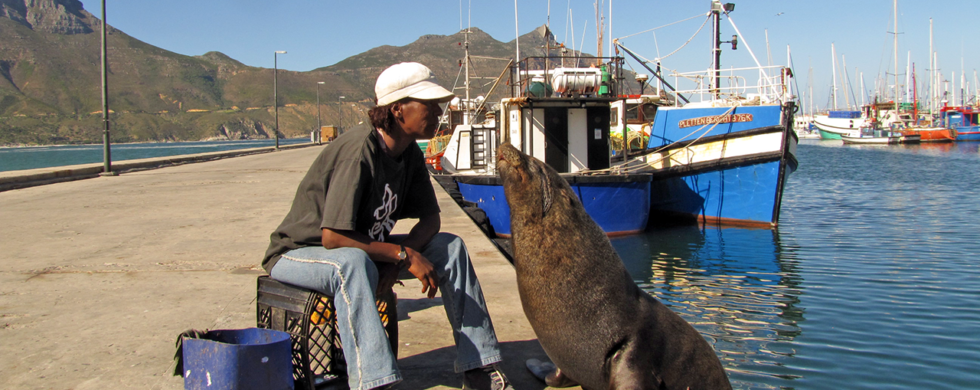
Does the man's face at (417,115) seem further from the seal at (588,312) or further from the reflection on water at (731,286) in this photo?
the reflection on water at (731,286)

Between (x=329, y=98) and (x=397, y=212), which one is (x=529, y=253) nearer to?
(x=397, y=212)

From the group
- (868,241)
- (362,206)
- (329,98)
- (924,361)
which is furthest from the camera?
(329,98)

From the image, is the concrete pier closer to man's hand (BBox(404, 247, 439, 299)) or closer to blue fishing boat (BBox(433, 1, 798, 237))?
man's hand (BBox(404, 247, 439, 299))

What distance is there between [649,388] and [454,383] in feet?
2.83

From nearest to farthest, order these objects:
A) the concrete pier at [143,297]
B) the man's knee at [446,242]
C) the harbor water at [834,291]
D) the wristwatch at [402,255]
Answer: the wristwatch at [402,255]
the man's knee at [446,242]
the concrete pier at [143,297]
the harbor water at [834,291]

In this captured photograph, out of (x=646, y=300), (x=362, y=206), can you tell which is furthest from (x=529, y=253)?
(x=362, y=206)

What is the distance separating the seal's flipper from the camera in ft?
9.00

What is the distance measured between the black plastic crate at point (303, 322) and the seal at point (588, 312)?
894mm

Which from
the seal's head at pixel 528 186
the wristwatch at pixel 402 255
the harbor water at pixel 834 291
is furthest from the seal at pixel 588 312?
the harbor water at pixel 834 291

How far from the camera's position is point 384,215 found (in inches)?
→ 104

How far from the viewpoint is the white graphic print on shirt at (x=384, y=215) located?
A: 258 cm

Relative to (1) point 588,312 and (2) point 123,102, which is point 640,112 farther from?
(2) point 123,102

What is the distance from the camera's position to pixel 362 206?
2.47 meters

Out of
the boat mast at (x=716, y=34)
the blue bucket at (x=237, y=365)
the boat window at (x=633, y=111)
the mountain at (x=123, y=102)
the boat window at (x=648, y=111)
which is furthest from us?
the mountain at (x=123, y=102)
